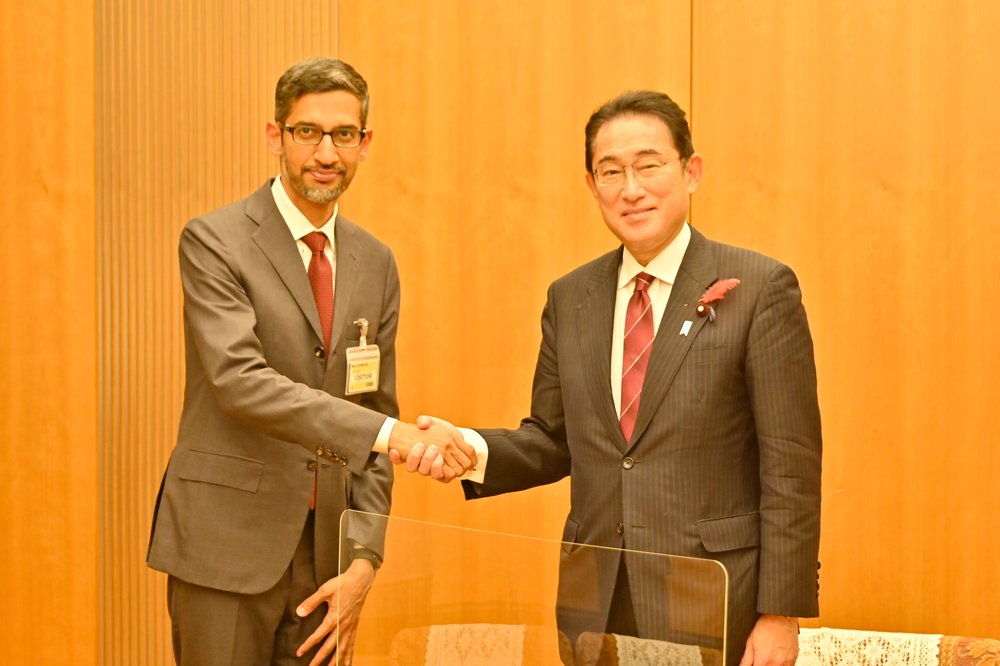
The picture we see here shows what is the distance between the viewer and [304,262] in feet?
7.97

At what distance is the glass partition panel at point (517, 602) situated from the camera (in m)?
1.56

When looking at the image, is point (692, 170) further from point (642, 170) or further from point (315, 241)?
point (315, 241)

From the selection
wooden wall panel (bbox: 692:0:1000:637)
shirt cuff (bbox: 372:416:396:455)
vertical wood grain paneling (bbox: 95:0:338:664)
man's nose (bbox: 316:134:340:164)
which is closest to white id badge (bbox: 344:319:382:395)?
shirt cuff (bbox: 372:416:396:455)

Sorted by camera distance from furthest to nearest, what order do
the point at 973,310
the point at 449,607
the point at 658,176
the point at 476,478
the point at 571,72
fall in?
the point at 571,72 < the point at 973,310 < the point at 476,478 < the point at 658,176 < the point at 449,607

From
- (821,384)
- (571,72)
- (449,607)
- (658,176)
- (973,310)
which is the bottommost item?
(449,607)

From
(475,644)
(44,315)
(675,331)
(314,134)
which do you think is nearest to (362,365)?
(314,134)

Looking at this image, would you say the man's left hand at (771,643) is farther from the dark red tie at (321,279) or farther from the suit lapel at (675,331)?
the dark red tie at (321,279)

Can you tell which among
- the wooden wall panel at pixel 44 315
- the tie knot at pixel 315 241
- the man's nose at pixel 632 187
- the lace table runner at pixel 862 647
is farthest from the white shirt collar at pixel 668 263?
the wooden wall panel at pixel 44 315

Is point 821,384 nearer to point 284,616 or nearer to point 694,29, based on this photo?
point 694,29

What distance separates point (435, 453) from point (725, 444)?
0.63m

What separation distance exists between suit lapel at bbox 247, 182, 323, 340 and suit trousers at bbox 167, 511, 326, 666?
45 cm

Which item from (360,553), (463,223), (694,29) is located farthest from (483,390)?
(360,553)

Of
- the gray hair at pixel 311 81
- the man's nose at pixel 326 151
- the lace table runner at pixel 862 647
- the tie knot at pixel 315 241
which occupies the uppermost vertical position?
the gray hair at pixel 311 81

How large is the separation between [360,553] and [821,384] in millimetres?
2147
